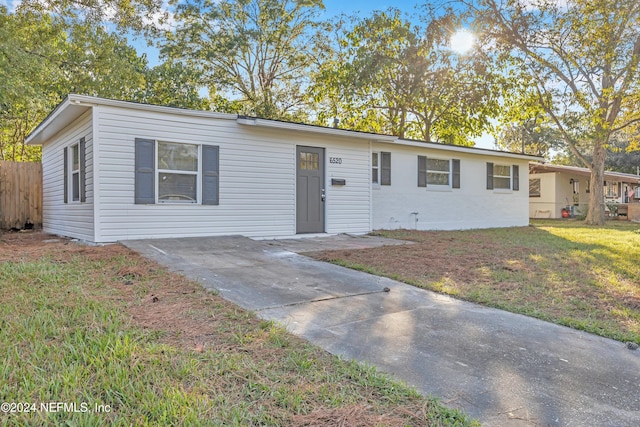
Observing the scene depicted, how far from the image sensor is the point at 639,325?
3533 millimetres

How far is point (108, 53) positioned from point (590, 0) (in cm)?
1615

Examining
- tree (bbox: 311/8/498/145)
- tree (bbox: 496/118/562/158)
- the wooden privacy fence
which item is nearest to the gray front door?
the wooden privacy fence

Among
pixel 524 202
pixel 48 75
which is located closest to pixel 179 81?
pixel 48 75

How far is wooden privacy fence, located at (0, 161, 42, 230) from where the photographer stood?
1095cm

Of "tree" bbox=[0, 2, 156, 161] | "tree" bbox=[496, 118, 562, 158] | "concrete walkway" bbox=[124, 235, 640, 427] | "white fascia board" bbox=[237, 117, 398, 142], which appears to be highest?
"tree" bbox=[496, 118, 562, 158]

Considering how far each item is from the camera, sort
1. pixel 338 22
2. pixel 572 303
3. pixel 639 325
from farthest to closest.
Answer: pixel 338 22, pixel 572 303, pixel 639 325

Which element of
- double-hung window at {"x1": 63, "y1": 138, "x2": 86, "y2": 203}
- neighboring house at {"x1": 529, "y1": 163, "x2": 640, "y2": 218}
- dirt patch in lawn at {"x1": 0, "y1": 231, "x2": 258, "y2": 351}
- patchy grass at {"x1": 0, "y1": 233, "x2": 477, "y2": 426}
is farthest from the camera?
neighboring house at {"x1": 529, "y1": 163, "x2": 640, "y2": 218}

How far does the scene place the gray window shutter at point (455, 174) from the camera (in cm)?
1340

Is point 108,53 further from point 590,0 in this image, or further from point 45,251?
point 590,0

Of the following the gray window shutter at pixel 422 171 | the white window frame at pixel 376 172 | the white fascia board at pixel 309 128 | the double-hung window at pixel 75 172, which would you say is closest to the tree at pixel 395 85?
the gray window shutter at pixel 422 171

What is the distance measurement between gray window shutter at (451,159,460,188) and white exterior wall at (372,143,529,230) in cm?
15

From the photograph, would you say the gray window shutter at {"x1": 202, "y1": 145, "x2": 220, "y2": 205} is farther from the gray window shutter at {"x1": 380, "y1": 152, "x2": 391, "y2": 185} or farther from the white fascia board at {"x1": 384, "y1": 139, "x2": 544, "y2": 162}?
the white fascia board at {"x1": 384, "y1": 139, "x2": 544, "y2": 162}

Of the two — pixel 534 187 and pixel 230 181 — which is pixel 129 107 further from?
pixel 534 187

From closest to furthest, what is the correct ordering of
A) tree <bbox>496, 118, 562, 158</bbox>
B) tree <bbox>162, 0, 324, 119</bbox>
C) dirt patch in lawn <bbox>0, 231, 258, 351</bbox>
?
dirt patch in lawn <bbox>0, 231, 258, 351</bbox> < tree <bbox>162, 0, 324, 119</bbox> < tree <bbox>496, 118, 562, 158</bbox>
